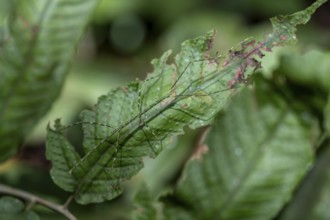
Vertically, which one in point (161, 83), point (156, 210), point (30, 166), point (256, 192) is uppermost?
point (30, 166)

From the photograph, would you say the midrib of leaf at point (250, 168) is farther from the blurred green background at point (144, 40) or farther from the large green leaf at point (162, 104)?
the blurred green background at point (144, 40)

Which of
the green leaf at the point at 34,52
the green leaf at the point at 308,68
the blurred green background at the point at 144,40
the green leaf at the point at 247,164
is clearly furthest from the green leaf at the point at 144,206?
the blurred green background at the point at 144,40

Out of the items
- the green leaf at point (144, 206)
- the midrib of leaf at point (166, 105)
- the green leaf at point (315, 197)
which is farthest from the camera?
the green leaf at point (315, 197)

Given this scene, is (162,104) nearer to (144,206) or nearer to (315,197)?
(144,206)

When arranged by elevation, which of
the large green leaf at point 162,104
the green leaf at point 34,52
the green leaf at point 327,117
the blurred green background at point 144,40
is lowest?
the green leaf at point 327,117

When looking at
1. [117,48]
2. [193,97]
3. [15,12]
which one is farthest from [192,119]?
[117,48]

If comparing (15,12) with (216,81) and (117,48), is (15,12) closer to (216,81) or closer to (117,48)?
(216,81)
